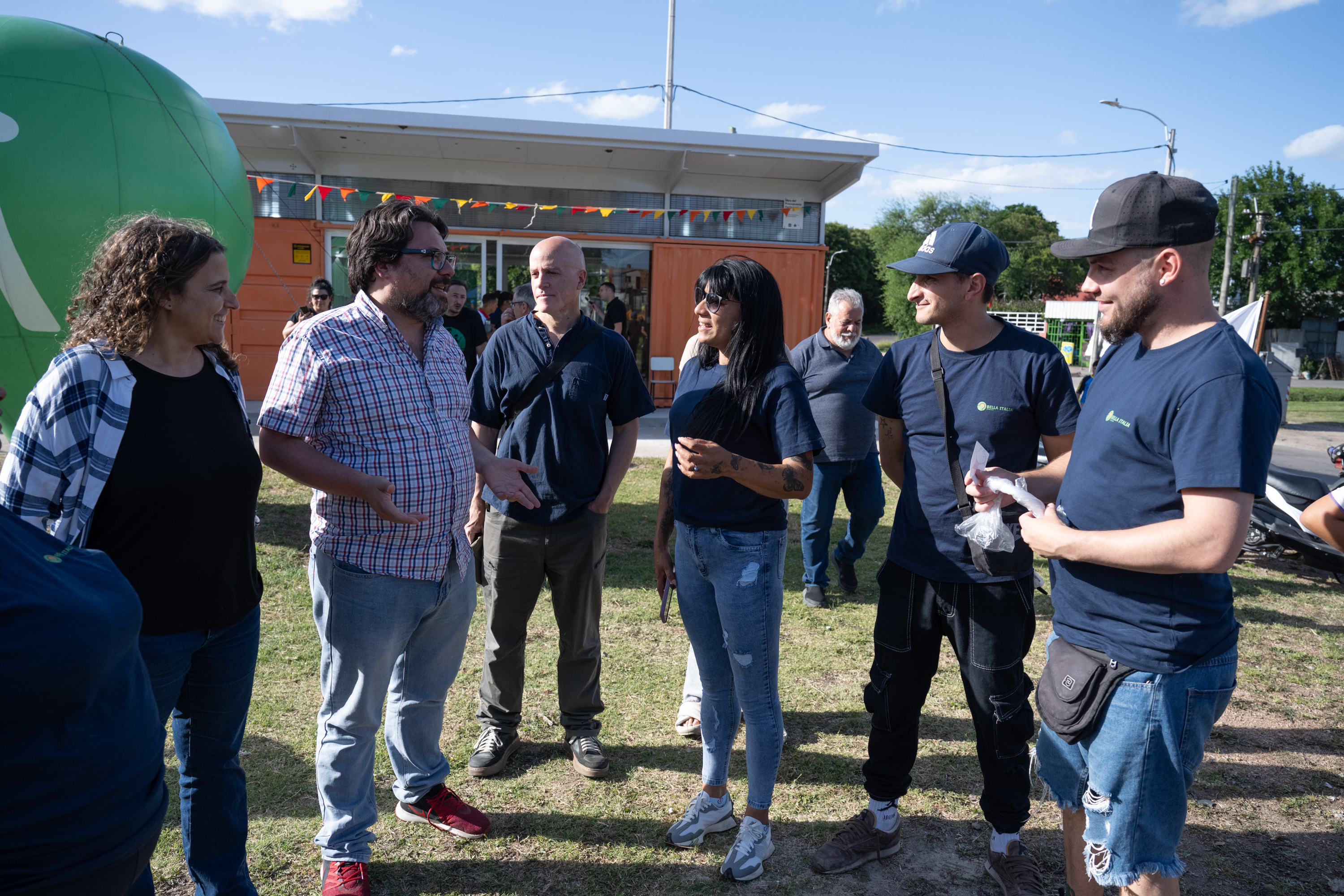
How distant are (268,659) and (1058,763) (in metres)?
4.03

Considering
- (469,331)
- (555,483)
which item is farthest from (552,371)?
(469,331)

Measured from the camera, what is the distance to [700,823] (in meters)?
2.98

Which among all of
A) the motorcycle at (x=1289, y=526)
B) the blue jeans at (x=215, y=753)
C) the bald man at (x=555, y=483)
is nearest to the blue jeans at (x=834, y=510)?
the bald man at (x=555, y=483)

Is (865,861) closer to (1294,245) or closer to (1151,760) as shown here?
(1151,760)

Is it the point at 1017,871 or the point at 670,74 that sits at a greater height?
the point at 670,74

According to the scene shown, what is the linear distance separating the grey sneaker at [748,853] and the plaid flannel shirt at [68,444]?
221 centimetres

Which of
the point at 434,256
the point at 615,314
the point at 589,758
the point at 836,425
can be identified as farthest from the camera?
the point at 615,314

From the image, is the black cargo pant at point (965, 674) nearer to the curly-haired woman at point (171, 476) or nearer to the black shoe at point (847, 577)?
the curly-haired woman at point (171, 476)

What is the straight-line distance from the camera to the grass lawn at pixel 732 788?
282 cm

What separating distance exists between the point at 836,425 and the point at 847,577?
45.4 inches

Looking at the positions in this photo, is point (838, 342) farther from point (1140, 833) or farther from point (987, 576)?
point (1140, 833)

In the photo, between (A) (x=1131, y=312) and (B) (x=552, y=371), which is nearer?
(A) (x=1131, y=312)

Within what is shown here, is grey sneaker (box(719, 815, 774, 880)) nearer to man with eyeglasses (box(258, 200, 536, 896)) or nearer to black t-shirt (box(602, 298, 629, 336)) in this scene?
man with eyeglasses (box(258, 200, 536, 896))

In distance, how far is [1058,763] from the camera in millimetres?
2266
